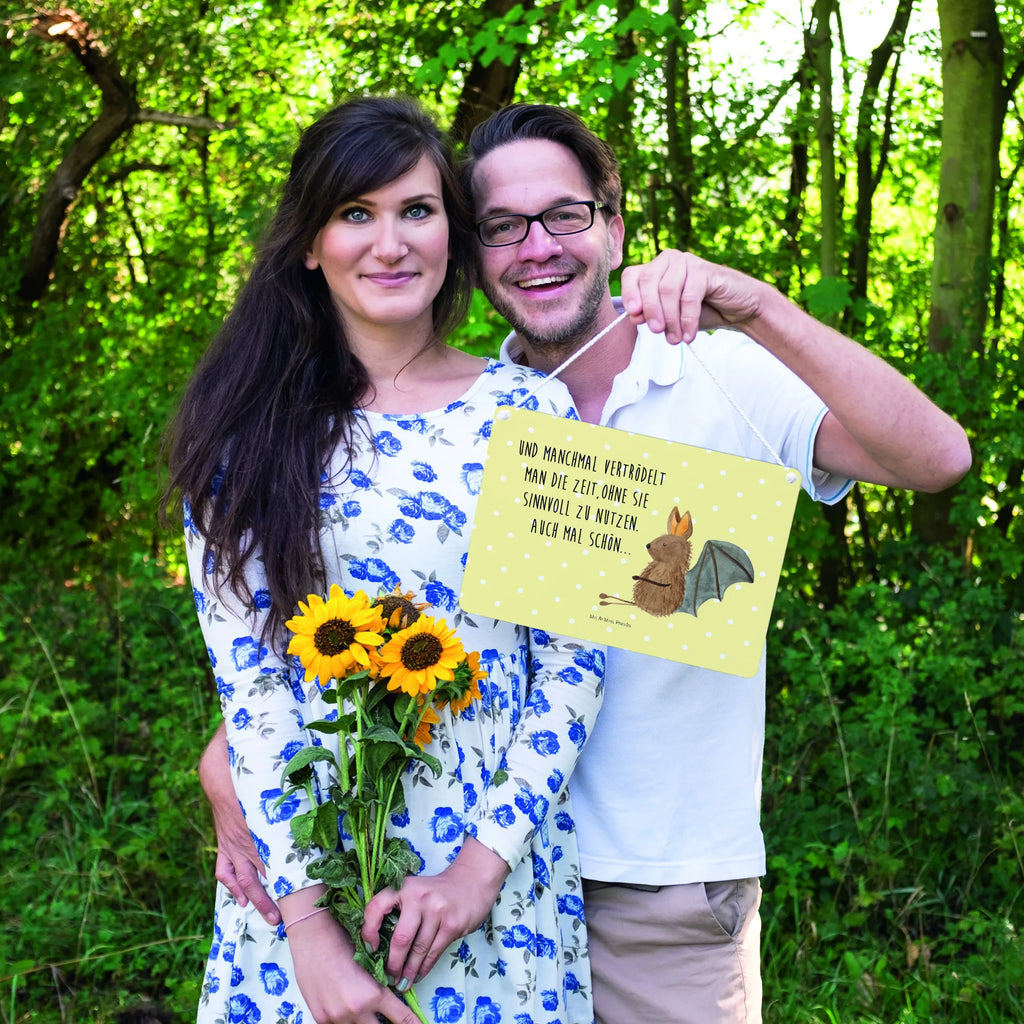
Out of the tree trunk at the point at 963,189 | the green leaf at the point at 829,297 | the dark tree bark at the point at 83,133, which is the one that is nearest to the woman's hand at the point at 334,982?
the green leaf at the point at 829,297

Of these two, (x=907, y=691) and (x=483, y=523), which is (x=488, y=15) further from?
(x=483, y=523)

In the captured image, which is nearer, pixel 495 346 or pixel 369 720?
pixel 369 720

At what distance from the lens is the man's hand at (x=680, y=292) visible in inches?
62.0

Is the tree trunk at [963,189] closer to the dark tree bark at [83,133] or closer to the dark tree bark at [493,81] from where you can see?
the dark tree bark at [493,81]

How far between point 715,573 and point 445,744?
1.82 ft

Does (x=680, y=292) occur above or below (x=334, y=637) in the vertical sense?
above

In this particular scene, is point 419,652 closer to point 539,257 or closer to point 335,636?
point 335,636

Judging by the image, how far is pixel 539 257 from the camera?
81.7 inches

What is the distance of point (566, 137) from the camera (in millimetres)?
2182

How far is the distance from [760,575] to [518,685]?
1.64ft

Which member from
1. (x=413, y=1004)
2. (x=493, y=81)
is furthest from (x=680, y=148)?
(x=413, y=1004)

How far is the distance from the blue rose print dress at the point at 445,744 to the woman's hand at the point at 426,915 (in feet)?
0.23

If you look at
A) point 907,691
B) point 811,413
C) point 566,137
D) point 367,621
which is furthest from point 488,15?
point 367,621

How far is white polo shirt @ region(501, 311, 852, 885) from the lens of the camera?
74.2 inches
